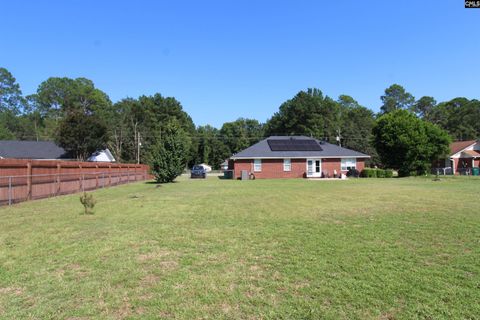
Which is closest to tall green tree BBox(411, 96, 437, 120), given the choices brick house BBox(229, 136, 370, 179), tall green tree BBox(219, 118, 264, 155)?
tall green tree BBox(219, 118, 264, 155)

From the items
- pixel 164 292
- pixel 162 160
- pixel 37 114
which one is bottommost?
pixel 164 292

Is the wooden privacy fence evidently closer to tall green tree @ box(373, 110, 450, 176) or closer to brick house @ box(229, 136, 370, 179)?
brick house @ box(229, 136, 370, 179)

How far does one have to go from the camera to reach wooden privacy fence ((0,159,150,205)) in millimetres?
13680

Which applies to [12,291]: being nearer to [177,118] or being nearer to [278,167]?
[278,167]

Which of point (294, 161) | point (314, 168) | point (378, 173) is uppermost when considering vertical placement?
point (294, 161)

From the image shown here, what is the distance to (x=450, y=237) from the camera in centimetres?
667

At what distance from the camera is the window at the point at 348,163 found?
3706 centimetres

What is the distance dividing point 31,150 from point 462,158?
5755cm

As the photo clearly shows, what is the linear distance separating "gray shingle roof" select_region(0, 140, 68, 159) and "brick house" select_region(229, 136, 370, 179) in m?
25.5

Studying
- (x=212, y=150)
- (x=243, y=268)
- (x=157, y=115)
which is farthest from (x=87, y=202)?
(x=212, y=150)

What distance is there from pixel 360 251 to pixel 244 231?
2.63m

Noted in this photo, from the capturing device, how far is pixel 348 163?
37125 millimetres

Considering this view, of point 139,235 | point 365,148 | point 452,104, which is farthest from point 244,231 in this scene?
point 452,104

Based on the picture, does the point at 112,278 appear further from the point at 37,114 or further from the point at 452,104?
the point at 452,104
